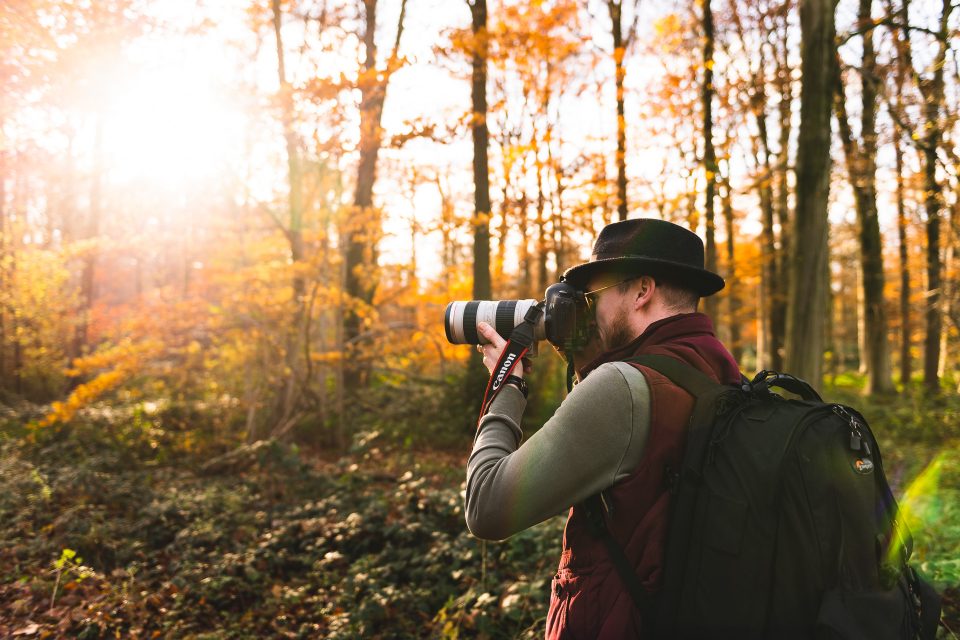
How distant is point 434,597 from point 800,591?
320 cm

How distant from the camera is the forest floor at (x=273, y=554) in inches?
144

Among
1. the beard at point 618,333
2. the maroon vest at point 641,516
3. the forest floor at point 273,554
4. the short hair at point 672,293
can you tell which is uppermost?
the short hair at point 672,293

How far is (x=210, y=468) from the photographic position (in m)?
7.25

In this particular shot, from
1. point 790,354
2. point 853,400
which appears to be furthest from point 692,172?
point 853,400

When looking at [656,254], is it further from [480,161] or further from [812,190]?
[480,161]

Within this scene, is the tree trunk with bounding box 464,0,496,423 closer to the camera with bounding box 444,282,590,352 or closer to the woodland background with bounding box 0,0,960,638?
the woodland background with bounding box 0,0,960,638

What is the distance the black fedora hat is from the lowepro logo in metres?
0.33

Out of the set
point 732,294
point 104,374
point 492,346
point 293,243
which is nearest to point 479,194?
point 293,243

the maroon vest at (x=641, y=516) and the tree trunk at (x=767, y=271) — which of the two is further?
the tree trunk at (x=767, y=271)

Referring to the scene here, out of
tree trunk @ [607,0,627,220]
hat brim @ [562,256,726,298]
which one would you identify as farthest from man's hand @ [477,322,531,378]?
tree trunk @ [607,0,627,220]

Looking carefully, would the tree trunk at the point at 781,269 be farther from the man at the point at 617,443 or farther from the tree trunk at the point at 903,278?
the man at the point at 617,443

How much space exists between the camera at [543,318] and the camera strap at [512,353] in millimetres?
26

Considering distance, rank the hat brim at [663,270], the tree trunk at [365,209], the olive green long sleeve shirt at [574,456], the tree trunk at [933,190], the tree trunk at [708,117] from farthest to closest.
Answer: the tree trunk at [708,117] → the tree trunk at [365,209] → the tree trunk at [933,190] → the hat brim at [663,270] → the olive green long sleeve shirt at [574,456]

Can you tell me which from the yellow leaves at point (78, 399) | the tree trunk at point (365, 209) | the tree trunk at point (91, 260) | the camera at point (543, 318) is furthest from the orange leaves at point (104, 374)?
the camera at point (543, 318)
